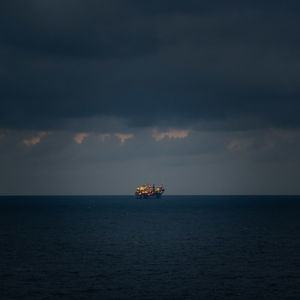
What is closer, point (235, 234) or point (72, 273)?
point (72, 273)

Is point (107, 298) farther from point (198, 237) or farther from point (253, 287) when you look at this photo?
point (198, 237)

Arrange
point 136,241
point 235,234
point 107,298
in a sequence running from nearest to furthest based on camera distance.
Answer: point 107,298 → point 136,241 → point 235,234

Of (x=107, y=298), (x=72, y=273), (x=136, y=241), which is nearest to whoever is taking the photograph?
(x=107, y=298)

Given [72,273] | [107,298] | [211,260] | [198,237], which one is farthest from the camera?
[198,237]

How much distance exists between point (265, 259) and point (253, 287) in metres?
20.6

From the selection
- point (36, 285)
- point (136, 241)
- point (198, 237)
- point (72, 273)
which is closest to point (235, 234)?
point (198, 237)

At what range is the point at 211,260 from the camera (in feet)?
237

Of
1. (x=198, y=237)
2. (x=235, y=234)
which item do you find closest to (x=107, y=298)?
(x=198, y=237)

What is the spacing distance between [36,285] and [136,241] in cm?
4561

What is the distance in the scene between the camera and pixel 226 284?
55.1 meters

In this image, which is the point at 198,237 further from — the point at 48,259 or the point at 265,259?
the point at 48,259

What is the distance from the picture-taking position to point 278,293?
5072cm

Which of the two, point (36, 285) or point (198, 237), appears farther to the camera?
point (198, 237)

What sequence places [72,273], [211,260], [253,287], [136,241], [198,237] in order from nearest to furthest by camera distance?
1. [253,287]
2. [72,273]
3. [211,260]
4. [136,241]
5. [198,237]
